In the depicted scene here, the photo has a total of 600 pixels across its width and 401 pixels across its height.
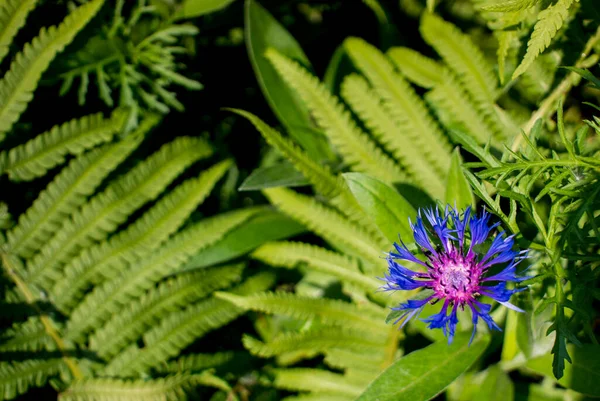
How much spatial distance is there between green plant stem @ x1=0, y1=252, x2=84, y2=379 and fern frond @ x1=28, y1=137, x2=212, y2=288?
48 millimetres

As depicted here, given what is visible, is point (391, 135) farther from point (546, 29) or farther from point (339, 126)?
point (546, 29)

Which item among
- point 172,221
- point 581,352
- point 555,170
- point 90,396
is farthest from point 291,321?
point 555,170

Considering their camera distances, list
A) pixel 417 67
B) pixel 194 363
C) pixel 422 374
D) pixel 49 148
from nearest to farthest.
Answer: pixel 422 374 → pixel 49 148 → pixel 194 363 → pixel 417 67

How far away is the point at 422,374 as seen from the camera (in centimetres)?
159

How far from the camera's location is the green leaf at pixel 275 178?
2.00 meters

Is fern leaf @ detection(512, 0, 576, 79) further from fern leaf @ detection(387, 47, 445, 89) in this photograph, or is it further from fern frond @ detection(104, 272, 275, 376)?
fern frond @ detection(104, 272, 275, 376)

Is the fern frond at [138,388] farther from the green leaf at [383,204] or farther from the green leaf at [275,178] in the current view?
the green leaf at [383,204]

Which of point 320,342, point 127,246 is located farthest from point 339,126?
point 127,246

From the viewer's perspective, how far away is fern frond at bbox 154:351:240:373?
208cm

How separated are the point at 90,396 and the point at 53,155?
84cm

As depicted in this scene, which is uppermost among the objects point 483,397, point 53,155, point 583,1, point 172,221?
point 583,1

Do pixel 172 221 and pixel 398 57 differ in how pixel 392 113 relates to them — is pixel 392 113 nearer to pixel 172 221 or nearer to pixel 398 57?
pixel 398 57

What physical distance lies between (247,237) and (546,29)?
3.95 feet

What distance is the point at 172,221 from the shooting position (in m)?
2.06
